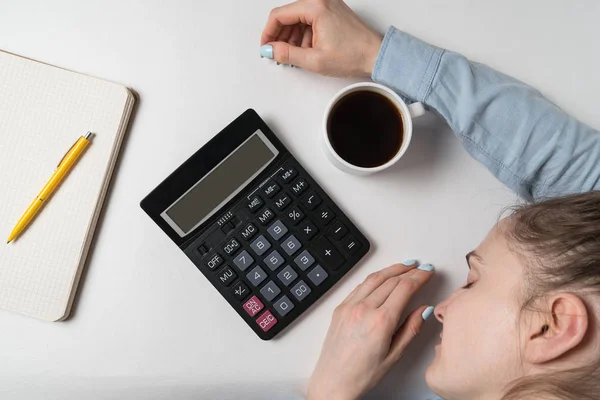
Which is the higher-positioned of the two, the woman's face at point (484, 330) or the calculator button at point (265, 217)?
the calculator button at point (265, 217)

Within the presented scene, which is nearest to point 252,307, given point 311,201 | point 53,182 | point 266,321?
point 266,321

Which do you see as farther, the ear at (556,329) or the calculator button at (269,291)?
the calculator button at (269,291)

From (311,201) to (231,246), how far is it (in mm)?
92

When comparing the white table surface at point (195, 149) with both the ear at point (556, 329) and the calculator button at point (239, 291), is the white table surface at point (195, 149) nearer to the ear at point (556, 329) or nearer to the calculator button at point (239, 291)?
the calculator button at point (239, 291)

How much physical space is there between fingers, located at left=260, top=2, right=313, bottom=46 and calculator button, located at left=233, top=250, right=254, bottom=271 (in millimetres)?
223

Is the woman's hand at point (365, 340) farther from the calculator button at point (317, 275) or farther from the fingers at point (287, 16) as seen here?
the fingers at point (287, 16)

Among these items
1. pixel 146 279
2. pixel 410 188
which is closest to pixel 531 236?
pixel 410 188

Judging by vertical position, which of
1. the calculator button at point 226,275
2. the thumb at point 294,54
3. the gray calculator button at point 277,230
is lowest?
the calculator button at point 226,275

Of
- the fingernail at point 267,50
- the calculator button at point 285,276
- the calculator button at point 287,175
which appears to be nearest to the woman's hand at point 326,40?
the fingernail at point 267,50

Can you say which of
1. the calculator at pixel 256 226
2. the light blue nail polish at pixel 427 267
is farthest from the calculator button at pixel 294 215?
the light blue nail polish at pixel 427 267

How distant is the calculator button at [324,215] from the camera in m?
0.51

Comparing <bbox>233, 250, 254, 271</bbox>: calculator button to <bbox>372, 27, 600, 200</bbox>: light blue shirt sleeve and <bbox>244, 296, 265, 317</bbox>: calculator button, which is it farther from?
<bbox>372, 27, 600, 200</bbox>: light blue shirt sleeve

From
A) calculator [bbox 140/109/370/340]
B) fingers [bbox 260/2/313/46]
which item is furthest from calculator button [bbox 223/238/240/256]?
fingers [bbox 260/2/313/46]

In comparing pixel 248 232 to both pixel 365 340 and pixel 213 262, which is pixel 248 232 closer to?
pixel 213 262
